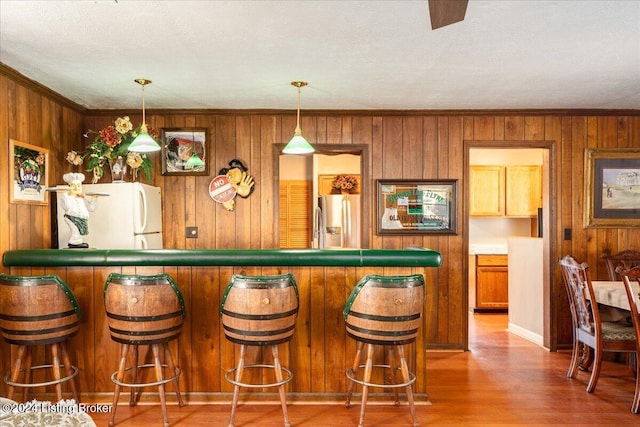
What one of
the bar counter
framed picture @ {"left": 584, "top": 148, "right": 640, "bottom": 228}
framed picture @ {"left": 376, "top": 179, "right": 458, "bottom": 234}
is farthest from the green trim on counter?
framed picture @ {"left": 584, "top": 148, "right": 640, "bottom": 228}

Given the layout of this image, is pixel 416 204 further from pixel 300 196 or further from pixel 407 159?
pixel 300 196

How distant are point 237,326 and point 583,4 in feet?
8.37

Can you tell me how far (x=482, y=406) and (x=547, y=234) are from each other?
7.22 feet

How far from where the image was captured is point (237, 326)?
263 centimetres

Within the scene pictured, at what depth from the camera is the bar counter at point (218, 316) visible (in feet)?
9.68

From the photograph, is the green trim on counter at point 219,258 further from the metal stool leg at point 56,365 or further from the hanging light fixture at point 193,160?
the hanging light fixture at point 193,160

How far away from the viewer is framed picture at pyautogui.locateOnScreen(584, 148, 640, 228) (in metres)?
4.52

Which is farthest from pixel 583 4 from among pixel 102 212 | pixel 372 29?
pixel 102 212

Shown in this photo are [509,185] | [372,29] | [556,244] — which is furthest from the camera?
[509,185]

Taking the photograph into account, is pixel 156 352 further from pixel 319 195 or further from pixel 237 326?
pixel 319 195

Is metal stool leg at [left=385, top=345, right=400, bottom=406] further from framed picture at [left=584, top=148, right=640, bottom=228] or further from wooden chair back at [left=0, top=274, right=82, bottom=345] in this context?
framed picture at [left=584, top=148, right=640, bottom=228]

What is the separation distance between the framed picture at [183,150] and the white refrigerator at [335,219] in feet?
7.22

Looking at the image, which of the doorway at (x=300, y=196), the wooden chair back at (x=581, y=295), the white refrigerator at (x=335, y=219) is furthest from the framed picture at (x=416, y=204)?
the doorway at (x=300, y=196)

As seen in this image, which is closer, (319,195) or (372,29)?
(372,29)
